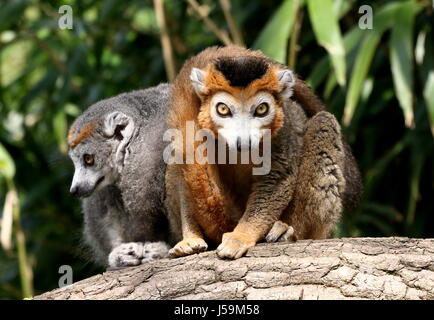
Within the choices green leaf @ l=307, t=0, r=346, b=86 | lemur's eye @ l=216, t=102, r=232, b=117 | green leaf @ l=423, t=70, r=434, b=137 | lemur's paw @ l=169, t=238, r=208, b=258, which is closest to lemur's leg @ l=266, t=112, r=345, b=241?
lemur's paw @ l=169, t=238, r=208, b=258

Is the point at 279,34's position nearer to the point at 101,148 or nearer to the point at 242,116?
the point at 101,148

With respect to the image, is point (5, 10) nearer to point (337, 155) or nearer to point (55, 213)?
point (55, 213)

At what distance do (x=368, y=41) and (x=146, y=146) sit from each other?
3.49 metres

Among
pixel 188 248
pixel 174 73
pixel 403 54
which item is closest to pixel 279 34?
pixel 403 54

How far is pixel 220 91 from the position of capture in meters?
6.05

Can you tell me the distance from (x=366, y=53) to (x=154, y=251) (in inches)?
150

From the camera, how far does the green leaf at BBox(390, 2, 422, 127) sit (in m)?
8.95

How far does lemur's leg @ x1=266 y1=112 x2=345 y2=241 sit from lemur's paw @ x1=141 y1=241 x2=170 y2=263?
1219mm

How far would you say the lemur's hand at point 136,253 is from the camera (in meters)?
6.89

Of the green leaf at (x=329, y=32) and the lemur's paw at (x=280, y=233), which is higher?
the green leaf at (x=329, y=32)

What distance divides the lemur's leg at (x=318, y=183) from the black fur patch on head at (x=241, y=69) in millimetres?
770

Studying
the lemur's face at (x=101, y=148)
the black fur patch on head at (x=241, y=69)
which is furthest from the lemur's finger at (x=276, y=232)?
the lemur's face at (x=101, y=148)

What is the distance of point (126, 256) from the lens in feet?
22.7

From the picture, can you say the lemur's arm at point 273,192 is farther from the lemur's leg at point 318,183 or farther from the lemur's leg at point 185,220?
the lemur's leg at point 185,220
